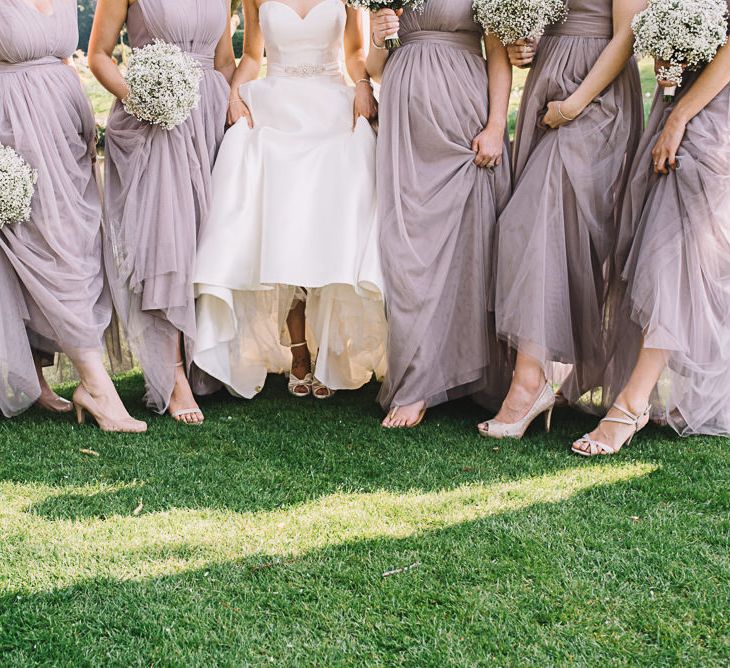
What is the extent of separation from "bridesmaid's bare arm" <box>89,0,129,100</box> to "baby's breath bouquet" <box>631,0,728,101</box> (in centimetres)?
252

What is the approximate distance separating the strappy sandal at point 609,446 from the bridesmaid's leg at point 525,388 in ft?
1.07

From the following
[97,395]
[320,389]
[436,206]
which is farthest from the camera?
[320,389]

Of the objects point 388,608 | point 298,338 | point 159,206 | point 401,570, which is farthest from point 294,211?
point 388,608

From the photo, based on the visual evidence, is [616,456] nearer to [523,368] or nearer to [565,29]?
[523,368]

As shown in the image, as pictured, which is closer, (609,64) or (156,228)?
(609,64)

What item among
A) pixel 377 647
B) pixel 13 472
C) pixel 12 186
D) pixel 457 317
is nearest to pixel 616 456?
pixel 457 317

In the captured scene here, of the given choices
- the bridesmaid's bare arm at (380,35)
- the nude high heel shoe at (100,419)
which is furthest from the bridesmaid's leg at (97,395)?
the bridesmaid's bare arm at (380,35)

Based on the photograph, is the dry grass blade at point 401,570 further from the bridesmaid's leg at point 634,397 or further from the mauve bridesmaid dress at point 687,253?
the mauve bridesmaid dress at point 687,253

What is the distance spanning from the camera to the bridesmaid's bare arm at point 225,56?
517 cm

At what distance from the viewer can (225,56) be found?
5.20 metres

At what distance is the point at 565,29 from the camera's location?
14.7 feet

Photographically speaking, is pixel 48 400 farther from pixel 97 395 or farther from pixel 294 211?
pixel 294 211

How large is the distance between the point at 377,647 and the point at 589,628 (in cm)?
65

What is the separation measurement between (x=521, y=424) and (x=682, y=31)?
191cm
